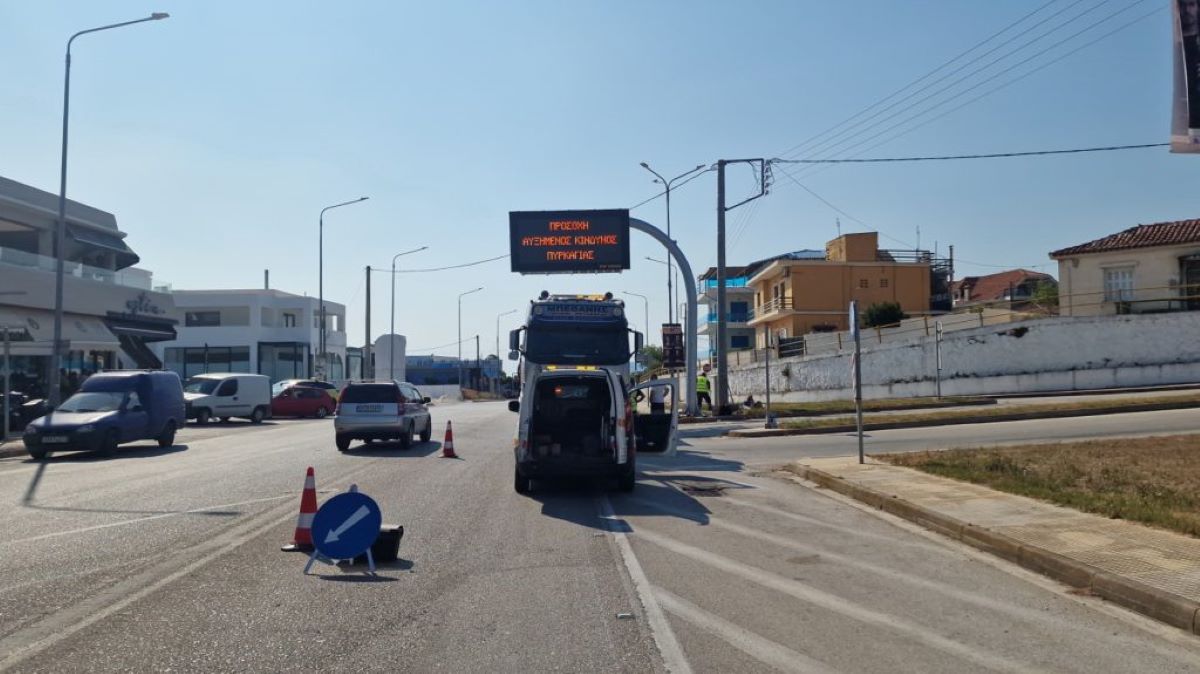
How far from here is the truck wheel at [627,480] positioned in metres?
15.2

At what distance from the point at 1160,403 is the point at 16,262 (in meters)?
40.5

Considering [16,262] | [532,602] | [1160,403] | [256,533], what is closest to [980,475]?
[532,602]

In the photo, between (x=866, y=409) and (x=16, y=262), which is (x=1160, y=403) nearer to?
(x=866, y=409)

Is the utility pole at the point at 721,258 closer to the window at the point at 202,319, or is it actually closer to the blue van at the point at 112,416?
the blue van at the point at 112,416

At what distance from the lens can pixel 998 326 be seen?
131 ft

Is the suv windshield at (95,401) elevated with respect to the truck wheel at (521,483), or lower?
elevated

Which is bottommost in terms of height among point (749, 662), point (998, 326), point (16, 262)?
point (749, 662)

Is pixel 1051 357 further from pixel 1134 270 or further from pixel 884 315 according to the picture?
pixel 884 315

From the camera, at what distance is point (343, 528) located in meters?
9.13

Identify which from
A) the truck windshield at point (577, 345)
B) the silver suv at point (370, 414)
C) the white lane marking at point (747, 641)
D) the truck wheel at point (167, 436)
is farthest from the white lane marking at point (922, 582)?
the truck wheel at point (167, 436)

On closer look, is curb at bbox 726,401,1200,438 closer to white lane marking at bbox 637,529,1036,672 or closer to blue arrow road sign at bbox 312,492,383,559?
white lane marking at bbox 637,529,1036,672

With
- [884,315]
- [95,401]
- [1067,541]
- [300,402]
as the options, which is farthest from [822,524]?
[884,315]

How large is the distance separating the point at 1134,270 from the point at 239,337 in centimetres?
5959

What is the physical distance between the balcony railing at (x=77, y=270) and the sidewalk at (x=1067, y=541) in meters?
30.8
